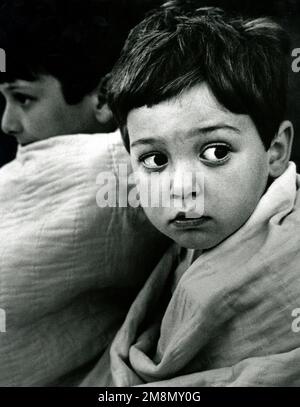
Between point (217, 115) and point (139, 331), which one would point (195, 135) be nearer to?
point (217, 115)

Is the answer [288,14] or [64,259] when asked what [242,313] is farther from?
[288,14]

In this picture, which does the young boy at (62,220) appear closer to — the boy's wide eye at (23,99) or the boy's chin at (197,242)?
the boy's wide eye at (23,99)

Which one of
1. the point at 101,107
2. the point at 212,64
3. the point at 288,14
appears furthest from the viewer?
the point at 101,107

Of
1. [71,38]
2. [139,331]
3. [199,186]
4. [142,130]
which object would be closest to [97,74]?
[71,38]

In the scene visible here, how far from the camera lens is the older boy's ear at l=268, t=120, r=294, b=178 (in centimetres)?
102

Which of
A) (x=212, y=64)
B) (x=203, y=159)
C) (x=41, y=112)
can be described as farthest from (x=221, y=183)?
(x=41, y=112)

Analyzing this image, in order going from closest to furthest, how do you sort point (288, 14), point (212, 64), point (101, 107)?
1. point (212, 64)
2. point (288, 14)
3. point (101, 107)

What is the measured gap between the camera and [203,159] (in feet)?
3.18

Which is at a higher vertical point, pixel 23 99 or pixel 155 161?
pixel 23 99

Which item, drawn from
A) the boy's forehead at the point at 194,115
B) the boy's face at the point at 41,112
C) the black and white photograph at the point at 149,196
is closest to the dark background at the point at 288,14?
the black and white photograph at the point at 149,196

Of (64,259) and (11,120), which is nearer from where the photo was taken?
(64,259)

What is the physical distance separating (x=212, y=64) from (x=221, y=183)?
18 centimetres

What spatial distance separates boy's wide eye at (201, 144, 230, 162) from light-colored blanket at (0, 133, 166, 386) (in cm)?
19

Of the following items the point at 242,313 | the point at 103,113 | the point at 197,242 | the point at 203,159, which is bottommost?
the point at 242,313
